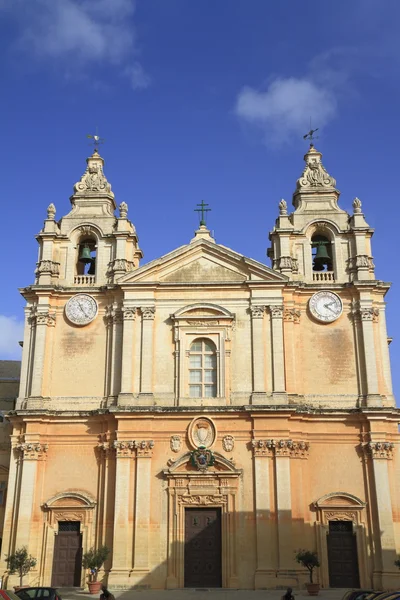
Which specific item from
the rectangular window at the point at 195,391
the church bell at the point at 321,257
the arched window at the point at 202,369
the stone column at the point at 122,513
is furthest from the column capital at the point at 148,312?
the church bell at the point at 321,257

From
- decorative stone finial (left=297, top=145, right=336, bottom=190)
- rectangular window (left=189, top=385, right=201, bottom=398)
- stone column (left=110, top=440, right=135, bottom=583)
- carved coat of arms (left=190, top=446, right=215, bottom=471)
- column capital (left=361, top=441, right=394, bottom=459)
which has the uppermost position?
decorative stone finial (left=297, top=145, right=336, bottom=190)

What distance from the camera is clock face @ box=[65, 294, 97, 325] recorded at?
29078 millimetres

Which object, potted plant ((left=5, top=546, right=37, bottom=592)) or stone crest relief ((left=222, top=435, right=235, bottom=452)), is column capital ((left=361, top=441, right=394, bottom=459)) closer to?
stone crest relief ((left=222, top=435, right=235, bottom=452))

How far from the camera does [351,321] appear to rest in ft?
93.8

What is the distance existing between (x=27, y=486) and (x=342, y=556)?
1261 centimetres


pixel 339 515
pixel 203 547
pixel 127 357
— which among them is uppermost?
pixel 127 357

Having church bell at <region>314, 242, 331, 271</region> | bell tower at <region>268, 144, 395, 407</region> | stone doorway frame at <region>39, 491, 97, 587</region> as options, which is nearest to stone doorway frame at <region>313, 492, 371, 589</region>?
bell tower at <region>268, 144, 395, 407</region>

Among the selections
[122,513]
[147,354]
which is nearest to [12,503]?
[122,513]

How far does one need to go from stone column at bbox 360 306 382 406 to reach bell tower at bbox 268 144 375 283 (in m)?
1.70

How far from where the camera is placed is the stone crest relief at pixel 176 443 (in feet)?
86.7

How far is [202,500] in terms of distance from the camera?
2578 centimetres

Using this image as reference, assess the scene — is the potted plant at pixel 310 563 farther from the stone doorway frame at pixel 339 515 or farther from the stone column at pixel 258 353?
the stone column at pixel 258 353

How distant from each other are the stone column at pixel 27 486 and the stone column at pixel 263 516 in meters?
8.71

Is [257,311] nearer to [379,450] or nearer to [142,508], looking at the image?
[379,450]
